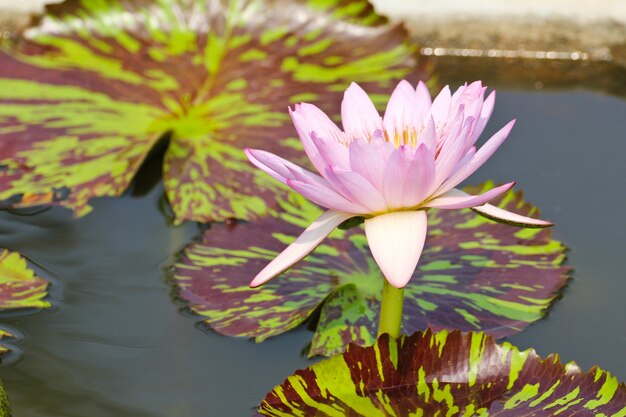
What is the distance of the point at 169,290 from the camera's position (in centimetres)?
158

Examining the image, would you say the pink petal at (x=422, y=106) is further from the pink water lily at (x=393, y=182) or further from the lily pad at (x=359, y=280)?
the lily pad at (x=359, y=280)

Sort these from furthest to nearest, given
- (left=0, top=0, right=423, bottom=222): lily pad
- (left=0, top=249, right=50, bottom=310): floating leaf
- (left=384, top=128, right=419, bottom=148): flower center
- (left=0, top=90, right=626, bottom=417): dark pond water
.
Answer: (left=0, top=0, right=423, bottom=222): lily pad < (left=0, top=249, right=50, bottom=310): floating leaf < (left=0, top=90, right=626, bottom=417): dark pond water < (left=384, top=128, right=419, bottom=148): flower center

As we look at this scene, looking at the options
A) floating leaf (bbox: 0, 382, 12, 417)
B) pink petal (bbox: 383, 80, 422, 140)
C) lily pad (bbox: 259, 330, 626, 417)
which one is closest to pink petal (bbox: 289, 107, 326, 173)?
pink petal (bbox: 383, 80, 422, 140)

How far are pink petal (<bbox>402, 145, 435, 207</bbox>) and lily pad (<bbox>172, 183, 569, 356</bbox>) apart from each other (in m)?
0.36

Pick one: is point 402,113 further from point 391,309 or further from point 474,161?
point 391,309

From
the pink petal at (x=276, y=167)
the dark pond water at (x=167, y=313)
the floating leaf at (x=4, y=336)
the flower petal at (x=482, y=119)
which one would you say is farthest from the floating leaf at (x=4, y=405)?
the flower petal at (x=482, y=119)

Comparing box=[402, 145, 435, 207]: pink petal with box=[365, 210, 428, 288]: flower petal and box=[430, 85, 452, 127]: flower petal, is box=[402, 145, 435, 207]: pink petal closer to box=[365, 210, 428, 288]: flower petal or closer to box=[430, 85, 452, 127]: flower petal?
box=[365, 210, 428, 288]: flower petal

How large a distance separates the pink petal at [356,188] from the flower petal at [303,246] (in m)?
0.04

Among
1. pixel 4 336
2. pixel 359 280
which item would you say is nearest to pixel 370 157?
pixel 359 280

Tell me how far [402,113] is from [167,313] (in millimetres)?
528

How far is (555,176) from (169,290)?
779 mm

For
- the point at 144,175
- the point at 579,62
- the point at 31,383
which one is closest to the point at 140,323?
the point at 31,383

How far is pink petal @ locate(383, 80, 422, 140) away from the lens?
121cm

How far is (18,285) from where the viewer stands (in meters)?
1.54
